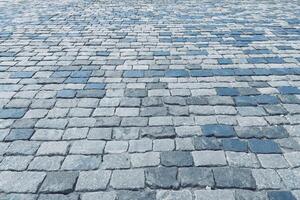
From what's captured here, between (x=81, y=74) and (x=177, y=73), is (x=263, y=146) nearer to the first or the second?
(x=177, y=73)

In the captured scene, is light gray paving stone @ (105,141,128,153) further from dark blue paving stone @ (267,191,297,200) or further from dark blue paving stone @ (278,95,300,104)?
dark blue paving stone @ (278,95,300,104)

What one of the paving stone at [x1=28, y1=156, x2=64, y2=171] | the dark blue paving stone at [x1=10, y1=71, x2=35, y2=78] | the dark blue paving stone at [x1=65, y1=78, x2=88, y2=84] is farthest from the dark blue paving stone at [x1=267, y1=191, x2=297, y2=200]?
the dark blue paving stone at [x1=10, y1=71, x2=35, y2=78]

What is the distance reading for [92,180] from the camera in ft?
8.77

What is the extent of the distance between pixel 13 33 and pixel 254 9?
21.6 ft

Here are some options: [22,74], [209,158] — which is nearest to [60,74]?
[22,74]

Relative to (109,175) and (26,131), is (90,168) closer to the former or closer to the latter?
(109,175)

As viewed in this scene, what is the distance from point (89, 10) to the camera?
889 centimetres

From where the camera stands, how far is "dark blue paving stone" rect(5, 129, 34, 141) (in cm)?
323

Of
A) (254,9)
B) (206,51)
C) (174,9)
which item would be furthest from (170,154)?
(254,9)

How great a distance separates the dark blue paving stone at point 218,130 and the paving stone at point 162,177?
2.34 feet

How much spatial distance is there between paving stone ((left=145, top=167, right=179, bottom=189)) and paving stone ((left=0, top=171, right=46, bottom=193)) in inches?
37.7

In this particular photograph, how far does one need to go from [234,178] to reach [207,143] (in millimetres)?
537

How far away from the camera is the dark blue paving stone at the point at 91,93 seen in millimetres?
4078

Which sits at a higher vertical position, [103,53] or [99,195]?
[99,195]
